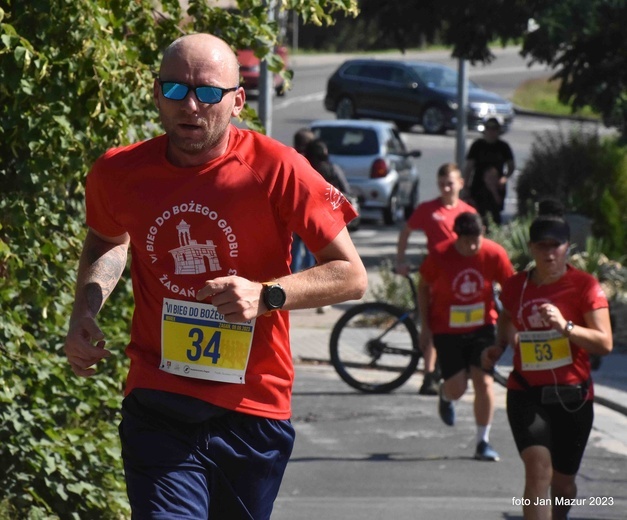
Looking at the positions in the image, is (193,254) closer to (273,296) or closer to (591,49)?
(273,296)

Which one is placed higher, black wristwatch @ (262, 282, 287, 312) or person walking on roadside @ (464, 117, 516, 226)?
black wristwatch @ (262, 282, 287, 312)

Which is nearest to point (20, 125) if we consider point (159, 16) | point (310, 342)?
point (159, 16)

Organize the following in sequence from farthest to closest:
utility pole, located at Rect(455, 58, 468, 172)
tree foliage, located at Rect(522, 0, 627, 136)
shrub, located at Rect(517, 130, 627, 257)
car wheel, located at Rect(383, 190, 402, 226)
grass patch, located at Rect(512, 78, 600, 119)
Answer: grass patch, located at Rect(512, 78, 600, 119) < car wheel, located at Rect(383, 190, 402, 226) < utility pole, located at Rect(455, 58, 468, 172) < shrub, located at Rect(517, 130, 627, 257) < tree foliage, located at Rect(522, 0, 627, 136)

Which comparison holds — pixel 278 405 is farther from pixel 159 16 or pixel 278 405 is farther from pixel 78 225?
pixel 159 16

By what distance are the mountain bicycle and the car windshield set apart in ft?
33.6

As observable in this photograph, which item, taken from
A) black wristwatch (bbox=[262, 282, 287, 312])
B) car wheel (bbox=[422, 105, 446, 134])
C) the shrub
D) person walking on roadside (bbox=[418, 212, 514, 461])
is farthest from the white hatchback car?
black wristwatch (bbox=[262, 282, 287, 312])

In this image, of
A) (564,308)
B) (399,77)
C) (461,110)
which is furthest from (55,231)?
(399,77)

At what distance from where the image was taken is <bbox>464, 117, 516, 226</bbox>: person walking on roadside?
52.1ft

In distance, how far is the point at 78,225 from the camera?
18.4ft

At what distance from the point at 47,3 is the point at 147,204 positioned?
5.56ft

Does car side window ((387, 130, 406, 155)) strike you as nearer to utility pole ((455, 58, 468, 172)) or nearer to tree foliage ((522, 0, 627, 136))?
utility pole ((455, 58, 468, 172))

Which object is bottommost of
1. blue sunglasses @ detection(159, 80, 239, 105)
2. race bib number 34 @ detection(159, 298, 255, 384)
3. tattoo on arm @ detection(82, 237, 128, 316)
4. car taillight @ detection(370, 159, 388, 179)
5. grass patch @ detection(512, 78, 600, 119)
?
grass patch @ detection(512, 78, 600, 119)

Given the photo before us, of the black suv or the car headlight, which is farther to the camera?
the black suv

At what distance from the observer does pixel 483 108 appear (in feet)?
114
